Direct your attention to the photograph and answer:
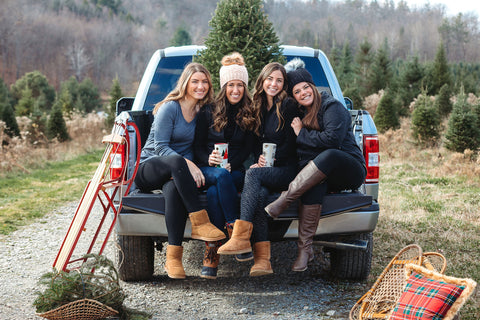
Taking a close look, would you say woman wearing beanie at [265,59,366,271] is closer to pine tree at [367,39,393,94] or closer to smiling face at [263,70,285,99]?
smiling face at [263,70,285,99]

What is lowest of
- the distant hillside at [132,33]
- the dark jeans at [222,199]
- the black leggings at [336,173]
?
the dark jeans at [222,199]

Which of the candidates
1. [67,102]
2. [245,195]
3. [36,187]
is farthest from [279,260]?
[67,102]

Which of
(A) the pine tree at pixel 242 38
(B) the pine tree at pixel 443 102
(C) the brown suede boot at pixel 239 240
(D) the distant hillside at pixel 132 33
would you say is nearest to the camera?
(C) the brown suede boot at pixel 239 240

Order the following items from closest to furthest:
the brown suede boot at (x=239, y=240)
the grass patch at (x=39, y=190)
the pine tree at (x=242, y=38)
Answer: the brown suede boot at (x=239, y=240), the pine tree at (x=242, y=38), the grass patch at (x=39, y=190)

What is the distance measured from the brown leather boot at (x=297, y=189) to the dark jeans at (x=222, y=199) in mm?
270

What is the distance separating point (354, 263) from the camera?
3844mm

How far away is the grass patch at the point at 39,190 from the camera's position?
21.6ft

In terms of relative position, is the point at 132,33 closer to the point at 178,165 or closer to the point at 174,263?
the point at 178,165

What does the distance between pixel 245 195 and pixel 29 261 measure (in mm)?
2523

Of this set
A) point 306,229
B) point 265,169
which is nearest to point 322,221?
point 306,229

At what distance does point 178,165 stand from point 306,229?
102 cm

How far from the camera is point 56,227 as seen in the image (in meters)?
6.03

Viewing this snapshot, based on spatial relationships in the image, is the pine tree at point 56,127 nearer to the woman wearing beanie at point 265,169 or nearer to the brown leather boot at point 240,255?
the woman wearing beanie at point 265,169

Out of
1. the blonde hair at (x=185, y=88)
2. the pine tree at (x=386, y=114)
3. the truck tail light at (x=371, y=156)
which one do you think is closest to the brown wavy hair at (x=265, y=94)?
the blonde hair at (x=185, y=88)
